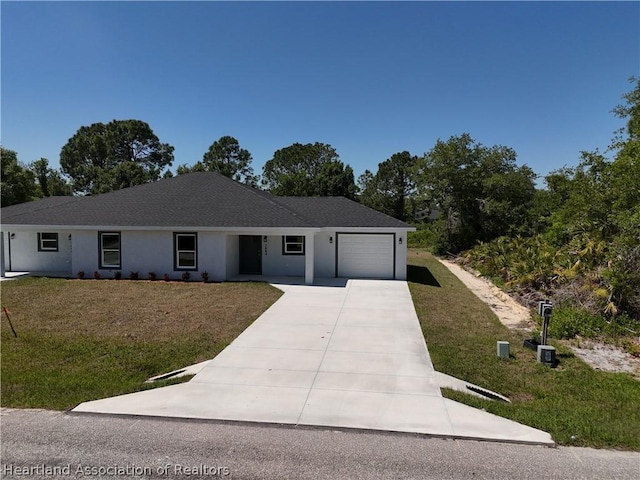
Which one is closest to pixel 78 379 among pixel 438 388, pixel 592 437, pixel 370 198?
pixel 438 388

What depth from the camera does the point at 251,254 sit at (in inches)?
717

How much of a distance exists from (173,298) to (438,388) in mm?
9250

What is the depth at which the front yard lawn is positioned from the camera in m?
6.30

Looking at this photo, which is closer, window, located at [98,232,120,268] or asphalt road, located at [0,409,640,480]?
asphalt road, located at [0,409,640,480]

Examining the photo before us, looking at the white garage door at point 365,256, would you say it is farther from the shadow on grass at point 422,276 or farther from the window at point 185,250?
the window at point 185,250

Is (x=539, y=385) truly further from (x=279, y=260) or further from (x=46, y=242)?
(x=46, y=242)

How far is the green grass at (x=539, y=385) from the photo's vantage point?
16.6 feet

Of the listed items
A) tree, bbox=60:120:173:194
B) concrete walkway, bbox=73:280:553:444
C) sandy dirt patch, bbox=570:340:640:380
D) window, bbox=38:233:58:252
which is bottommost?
sandy dirt patch, bbox=570:340:640:380

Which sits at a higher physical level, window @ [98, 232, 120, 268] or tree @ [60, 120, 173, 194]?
tree @ [60, 120, 173, 194]

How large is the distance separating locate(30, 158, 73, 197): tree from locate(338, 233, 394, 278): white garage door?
40.3m

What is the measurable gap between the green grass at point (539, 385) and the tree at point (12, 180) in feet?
120

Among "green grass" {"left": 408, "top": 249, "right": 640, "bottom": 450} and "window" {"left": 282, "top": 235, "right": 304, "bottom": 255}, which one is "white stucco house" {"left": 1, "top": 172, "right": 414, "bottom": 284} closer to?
"window" {"left": 282, "top": 235, "right": 304, "bottom": 255}

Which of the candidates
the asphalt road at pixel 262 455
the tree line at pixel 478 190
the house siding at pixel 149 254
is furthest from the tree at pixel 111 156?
the asphalt road at pixel 262 455

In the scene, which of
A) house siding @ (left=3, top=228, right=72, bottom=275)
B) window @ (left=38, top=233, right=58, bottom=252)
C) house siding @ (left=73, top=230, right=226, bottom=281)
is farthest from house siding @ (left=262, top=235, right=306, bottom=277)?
window @ (left=38, top=233, right=58, bottom=252)
